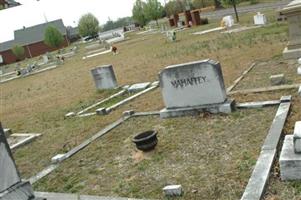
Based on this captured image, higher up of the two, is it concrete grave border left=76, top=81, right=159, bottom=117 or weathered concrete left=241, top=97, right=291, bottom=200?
concrete grave border left=76, top=81, right=159, bottom=117

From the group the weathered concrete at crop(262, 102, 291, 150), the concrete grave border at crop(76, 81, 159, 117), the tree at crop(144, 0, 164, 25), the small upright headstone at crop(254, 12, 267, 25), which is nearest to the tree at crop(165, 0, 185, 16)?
the tree at crop(144, 0, 164, 25)

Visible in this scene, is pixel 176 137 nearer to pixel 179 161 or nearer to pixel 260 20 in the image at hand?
pixel 179 161

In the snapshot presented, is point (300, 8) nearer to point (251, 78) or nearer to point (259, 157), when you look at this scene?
point (251, 78)

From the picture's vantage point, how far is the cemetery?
17.6ft

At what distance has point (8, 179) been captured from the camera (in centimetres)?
532

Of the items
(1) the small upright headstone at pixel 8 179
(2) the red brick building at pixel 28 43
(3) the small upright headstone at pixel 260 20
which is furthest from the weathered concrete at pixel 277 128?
(2) the red brick building at pixel 28 43

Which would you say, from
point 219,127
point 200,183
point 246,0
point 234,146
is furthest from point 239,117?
point 246,0

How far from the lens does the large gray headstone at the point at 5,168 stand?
525 cm

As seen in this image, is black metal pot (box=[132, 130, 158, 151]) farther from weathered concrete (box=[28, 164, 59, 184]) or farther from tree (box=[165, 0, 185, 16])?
tree (box=[165, 0, 185, 16])

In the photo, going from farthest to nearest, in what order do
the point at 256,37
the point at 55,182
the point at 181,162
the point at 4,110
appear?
the point at 256,37
the point at 4,110
the point at 55,182
the point at 181,162

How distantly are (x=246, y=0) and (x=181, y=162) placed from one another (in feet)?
159

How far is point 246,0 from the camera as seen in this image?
5116cm

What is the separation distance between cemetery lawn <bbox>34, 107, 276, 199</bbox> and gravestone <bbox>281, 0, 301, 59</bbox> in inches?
189

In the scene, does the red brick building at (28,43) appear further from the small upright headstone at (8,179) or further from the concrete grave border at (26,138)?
the small upright headstone at (8,179)
